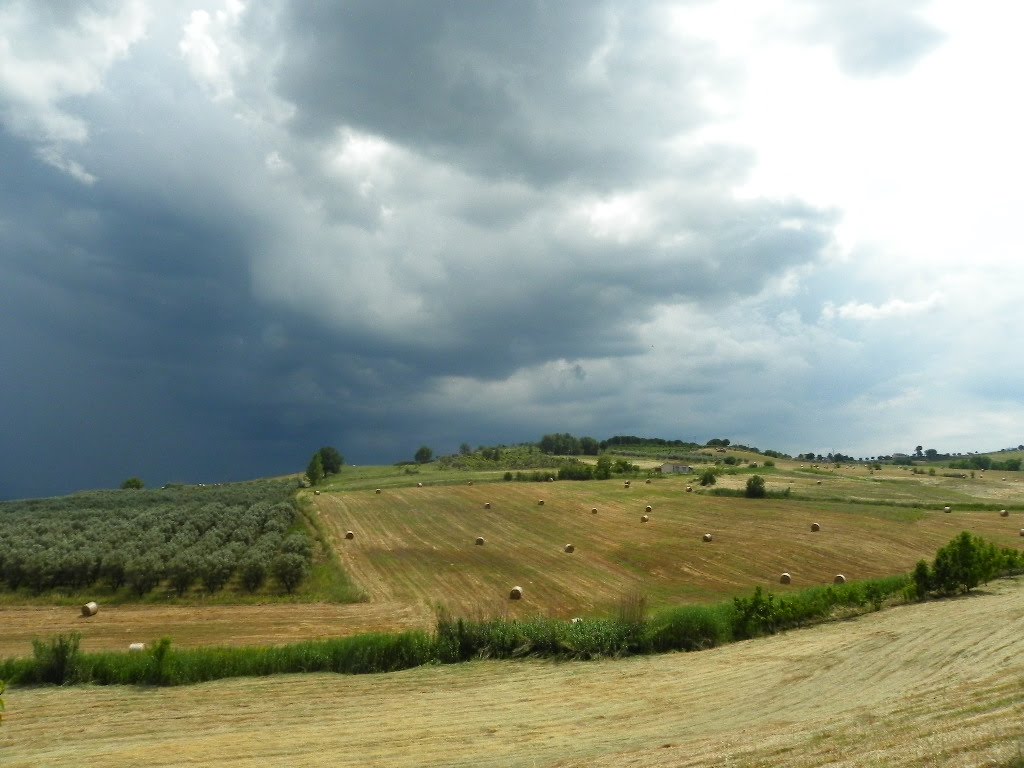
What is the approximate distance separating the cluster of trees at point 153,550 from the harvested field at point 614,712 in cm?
1580

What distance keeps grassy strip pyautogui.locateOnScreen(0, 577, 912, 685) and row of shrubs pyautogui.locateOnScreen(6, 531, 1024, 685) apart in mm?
27

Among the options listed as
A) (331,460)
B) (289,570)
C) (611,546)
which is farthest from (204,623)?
(331,460)

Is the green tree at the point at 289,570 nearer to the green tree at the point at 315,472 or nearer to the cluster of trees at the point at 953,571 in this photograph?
the cluster of trees at the point at 953,571

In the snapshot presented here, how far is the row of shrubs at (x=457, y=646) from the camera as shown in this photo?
17.3 m

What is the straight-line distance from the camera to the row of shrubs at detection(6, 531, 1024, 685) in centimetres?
1728

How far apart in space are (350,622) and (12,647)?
456 inches

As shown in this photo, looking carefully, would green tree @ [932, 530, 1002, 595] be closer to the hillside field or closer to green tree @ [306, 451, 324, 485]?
the hillside field

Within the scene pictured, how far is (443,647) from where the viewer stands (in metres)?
19.2

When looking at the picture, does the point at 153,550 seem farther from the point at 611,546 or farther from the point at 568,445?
the point at 568,445

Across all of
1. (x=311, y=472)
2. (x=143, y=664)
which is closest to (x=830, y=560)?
(x=143, y=664)

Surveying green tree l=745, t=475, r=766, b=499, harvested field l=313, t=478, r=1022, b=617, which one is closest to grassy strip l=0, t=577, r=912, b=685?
harvested field l=313, t=478, r=1022, b=617

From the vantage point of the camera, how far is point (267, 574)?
32.7 metres

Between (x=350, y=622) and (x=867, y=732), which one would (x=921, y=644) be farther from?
(x=350, y=622)

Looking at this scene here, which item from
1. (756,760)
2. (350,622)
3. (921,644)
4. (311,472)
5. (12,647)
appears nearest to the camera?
(756,760)
